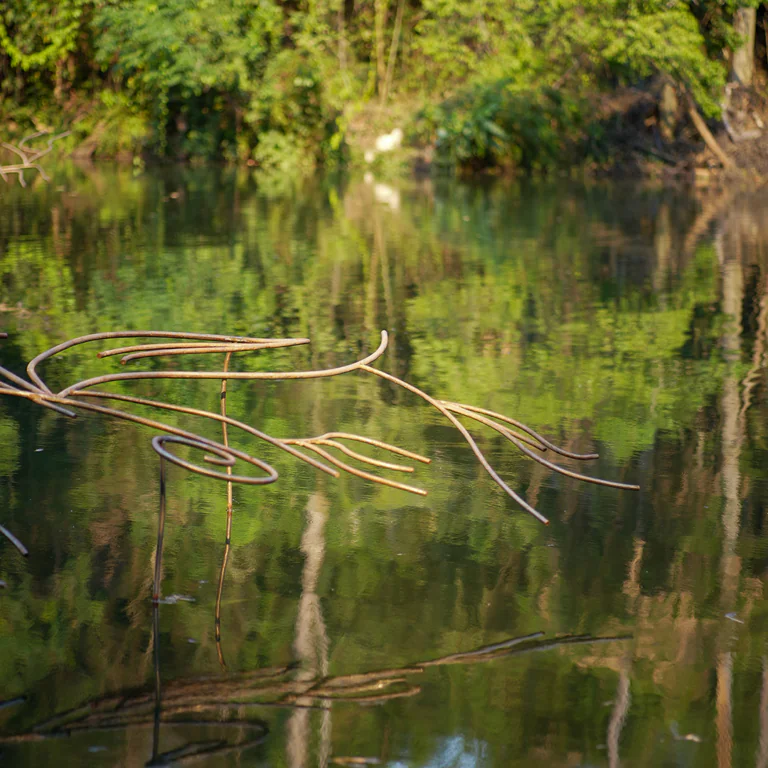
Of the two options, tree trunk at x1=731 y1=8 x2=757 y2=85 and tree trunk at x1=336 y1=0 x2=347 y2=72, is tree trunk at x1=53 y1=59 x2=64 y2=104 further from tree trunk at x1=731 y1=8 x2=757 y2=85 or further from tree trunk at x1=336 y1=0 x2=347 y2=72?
tree trunk at x1=731 y1=8 x2=757 y2=85

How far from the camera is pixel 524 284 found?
11.8 meters

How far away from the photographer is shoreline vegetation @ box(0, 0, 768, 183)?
24828 mm

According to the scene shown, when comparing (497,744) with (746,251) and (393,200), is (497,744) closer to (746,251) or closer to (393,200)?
(746,251)

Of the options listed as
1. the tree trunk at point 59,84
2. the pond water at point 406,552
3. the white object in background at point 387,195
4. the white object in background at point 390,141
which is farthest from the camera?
the tree trunk at point 59,84

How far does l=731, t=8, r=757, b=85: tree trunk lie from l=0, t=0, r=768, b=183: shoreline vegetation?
1.7 inches

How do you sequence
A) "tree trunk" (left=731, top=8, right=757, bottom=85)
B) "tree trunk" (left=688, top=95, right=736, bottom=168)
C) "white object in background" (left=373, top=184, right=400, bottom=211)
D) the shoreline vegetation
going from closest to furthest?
1. "white object in background" (left=373, top=184, right=400, bottom=211)
2. "tree trunk" (left=688, top=95, right=736, bottom=168)
3. the shoreline vegetation
4. "tree trunk" (left=731, top=8, right=757, bottom=85)

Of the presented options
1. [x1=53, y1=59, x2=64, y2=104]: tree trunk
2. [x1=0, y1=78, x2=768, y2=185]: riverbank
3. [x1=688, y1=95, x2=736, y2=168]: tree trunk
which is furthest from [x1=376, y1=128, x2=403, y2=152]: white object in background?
[x1=53, y1=59, x2=64, y2=104]: tree trunk

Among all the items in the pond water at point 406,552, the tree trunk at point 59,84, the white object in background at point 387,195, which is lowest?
the pond water at point 406,552

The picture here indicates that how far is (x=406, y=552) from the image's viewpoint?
4867mm

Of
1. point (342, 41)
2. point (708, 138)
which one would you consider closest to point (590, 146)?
point (708, 138)

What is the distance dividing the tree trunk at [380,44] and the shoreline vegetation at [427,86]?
0.17 feet

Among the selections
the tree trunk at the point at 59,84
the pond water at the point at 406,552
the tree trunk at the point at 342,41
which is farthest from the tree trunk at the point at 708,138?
the pond water at the point at 406,552

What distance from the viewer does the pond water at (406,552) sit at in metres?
3.49

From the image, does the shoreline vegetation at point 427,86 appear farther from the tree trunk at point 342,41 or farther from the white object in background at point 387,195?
the white object in background at point 387,195
